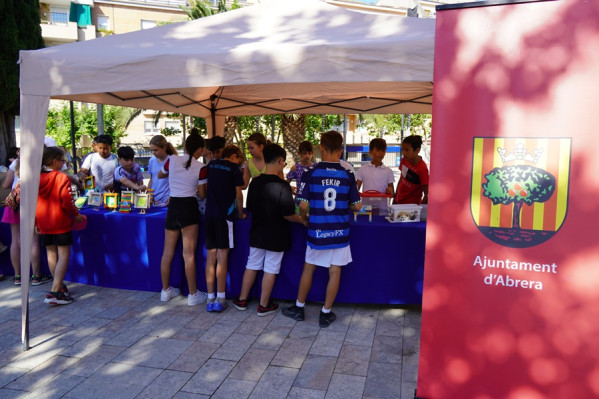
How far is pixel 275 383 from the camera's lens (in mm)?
3012

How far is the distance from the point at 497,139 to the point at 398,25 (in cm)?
161

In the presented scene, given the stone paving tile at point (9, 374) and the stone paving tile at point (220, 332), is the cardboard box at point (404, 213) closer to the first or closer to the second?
the stone paving tile at point (220, 332)

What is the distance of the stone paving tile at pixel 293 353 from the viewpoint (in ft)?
10.8

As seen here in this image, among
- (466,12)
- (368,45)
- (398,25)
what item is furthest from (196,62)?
(466,12)

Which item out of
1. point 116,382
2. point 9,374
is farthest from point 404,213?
point 9,374

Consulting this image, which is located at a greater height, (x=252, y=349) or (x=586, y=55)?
(x=586, y=55)

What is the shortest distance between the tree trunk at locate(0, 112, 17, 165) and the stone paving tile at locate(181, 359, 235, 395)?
1048cm

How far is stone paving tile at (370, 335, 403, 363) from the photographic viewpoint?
335 cm

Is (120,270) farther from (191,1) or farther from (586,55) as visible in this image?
(191,1)

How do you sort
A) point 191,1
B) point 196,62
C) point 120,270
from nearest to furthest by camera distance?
point 196,62 < point 120,270 < point 191,1

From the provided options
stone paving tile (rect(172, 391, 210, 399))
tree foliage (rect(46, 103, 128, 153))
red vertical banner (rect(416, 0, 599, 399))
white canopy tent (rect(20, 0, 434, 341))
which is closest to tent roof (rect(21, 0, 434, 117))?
white canopy tent (rect(20, 0, 434, 341))

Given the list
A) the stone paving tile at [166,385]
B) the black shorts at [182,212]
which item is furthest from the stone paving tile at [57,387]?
the black shorts at [182,212]

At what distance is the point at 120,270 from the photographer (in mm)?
4816

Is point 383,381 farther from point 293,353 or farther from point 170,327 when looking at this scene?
point 170,327
